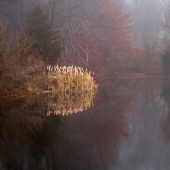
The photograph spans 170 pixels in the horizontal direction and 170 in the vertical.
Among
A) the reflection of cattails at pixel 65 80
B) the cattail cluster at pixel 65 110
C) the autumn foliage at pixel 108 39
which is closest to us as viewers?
the cattail cluster at pixel 65 110

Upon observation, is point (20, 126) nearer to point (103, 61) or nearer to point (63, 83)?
point (63, 83)

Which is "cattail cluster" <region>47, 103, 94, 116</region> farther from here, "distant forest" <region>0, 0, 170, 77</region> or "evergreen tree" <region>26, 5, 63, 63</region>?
"distant forest" <region>0, 0, 170, 77</region>

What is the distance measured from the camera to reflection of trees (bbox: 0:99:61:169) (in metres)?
5.77

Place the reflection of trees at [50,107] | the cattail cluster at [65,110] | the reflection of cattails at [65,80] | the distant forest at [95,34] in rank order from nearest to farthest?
1. the cattail cluster at [65,110]
2. the reflection of trees at [50,107]
3. the reflection of cattails at [65,80]
4. the distant forest at [95,34]

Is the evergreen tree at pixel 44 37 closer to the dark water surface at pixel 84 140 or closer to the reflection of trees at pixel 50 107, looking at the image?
the reflection of trees at pixel 50 107

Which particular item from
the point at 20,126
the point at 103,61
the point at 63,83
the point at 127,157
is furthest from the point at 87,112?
the point at 103,61

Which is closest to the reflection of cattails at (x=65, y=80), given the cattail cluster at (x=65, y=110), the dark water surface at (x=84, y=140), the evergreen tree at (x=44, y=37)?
the evergreen tree at (x=44, y=37)

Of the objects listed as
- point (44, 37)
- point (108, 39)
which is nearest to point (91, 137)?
point (44, 37)

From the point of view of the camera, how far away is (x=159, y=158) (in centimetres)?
611

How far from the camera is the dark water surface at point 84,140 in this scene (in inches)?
226

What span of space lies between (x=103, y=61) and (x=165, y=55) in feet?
30.7

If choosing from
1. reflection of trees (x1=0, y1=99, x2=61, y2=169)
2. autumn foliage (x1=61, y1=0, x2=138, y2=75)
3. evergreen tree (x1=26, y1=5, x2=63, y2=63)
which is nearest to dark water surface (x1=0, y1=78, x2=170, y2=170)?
reflection of trees (x1=0, y1=99, x2=61, y2=169)

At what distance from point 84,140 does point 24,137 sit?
1.34m

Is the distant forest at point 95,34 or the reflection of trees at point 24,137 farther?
the distant forest at point 95,34
